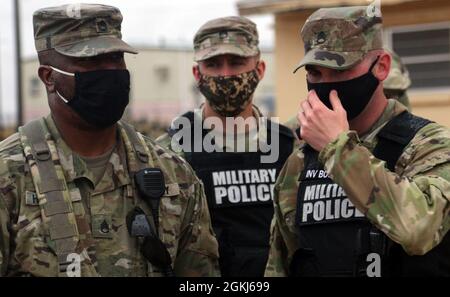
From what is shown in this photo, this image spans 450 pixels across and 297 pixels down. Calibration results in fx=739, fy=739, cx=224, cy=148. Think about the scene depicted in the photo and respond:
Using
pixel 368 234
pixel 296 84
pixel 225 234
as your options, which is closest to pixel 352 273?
pixel 368 234

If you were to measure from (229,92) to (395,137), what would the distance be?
1.35 metres

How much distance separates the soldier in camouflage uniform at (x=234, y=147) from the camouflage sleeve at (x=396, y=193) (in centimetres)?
127

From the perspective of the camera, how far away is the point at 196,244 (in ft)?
8.96

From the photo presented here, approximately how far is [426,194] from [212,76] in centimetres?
177

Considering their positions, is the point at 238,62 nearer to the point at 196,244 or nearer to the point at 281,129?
the point at 281,129

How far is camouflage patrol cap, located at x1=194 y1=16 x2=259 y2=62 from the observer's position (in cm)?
388

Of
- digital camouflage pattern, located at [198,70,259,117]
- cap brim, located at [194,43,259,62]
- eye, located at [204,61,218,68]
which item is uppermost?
cap brim, located at [194,43,259,62]

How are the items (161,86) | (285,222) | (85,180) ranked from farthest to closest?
1. (161,86)
2. (285,222)
3. (85,180)

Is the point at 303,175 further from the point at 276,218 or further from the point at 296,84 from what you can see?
the point at 296,84

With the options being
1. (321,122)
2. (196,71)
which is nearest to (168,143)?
(196,71)

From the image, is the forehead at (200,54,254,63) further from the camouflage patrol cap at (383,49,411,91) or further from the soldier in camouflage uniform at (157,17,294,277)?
the camouflage patrol cap at (383,49,411,91)

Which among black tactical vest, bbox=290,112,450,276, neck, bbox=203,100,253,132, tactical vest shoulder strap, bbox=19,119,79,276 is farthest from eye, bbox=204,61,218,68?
tactical vest shoulder strap, bbox=19,119,79,276

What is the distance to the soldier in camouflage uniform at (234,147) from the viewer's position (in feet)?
11.8

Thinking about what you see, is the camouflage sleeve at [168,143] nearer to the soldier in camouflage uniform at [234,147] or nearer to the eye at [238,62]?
the soldier in camouflage uniform at [234,147]
